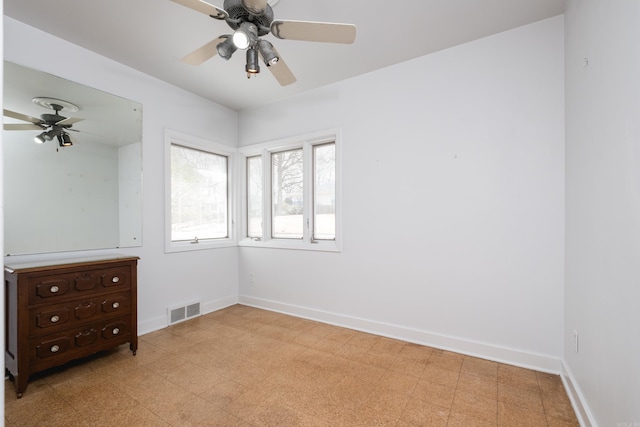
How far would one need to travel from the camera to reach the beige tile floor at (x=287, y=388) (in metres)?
1.86

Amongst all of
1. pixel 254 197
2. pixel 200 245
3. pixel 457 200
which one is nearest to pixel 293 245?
pixel 254 197

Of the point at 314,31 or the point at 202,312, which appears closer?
the point at 314,31

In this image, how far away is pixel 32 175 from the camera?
95.6 inches

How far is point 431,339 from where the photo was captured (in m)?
2.84

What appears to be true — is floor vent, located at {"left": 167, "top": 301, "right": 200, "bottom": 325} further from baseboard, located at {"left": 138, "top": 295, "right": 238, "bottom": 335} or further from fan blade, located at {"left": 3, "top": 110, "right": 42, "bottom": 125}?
fan blade, located at {"left": 3, "top": 110, "right": 42, "bottom": 125}

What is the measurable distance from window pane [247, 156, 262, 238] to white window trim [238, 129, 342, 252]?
0.06 meters

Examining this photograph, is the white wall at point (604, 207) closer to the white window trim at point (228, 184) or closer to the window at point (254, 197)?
the window at point (254, 197)

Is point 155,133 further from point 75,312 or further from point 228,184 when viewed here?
point 75,312

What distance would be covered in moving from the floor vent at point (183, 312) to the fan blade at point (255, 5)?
3089mm

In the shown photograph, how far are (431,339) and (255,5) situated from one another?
297 cm

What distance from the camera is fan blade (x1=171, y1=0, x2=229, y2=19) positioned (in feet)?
5.17

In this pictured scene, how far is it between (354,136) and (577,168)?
1935 mm

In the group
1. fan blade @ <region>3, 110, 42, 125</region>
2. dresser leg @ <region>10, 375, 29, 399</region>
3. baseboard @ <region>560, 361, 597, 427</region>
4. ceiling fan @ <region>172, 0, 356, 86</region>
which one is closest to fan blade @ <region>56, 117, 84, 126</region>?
fan blade @ <region>3, 110, 42, 125</region>

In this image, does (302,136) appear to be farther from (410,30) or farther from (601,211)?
(601,211)
